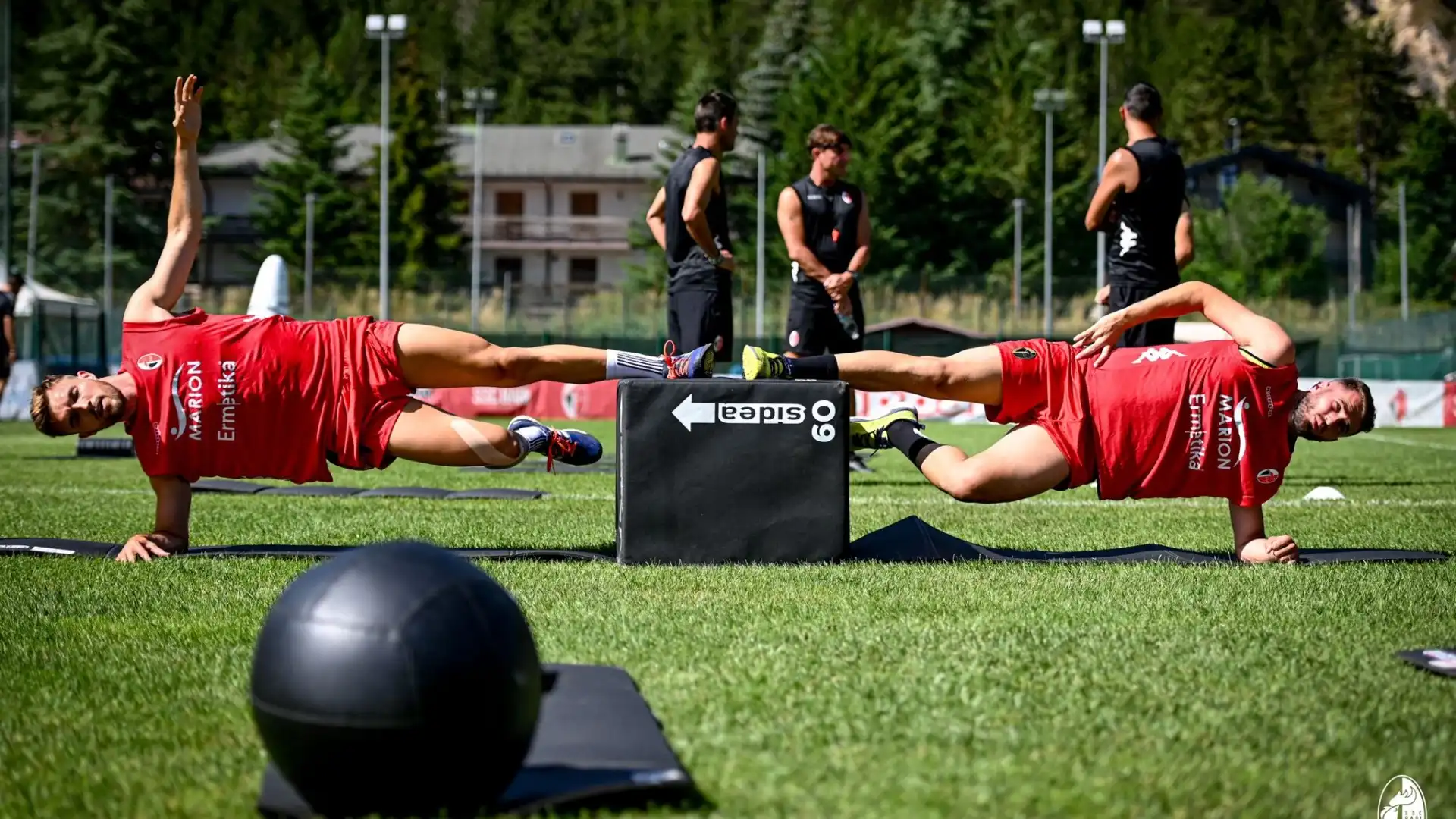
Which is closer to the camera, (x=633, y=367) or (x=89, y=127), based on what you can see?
(x=633, y=367)

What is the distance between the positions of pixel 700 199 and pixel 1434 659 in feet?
19.1

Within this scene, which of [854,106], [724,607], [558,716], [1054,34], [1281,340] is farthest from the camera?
[1054,34]

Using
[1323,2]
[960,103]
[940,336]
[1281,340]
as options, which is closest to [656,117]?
[960,103]

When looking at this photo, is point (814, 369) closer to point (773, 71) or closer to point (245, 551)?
point (245, 551)

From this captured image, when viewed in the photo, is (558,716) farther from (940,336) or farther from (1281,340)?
(940,336)

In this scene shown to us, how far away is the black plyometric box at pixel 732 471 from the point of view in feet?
21.3

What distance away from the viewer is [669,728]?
3.74 meters

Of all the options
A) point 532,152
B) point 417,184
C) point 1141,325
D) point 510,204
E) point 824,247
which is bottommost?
point 1141,325

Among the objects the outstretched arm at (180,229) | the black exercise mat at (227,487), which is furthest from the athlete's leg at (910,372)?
the black exercise mat at (227,487)

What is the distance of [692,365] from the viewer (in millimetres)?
6848

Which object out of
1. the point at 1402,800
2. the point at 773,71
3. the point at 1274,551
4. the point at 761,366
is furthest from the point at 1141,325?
the point at 773,71

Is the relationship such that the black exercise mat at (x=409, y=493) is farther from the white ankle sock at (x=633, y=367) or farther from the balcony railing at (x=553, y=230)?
the balcony railing at (x=553, y=230)

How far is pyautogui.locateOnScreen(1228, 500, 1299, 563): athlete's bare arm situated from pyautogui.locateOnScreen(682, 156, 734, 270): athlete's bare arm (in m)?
3.90

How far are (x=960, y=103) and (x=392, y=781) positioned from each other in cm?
8201
